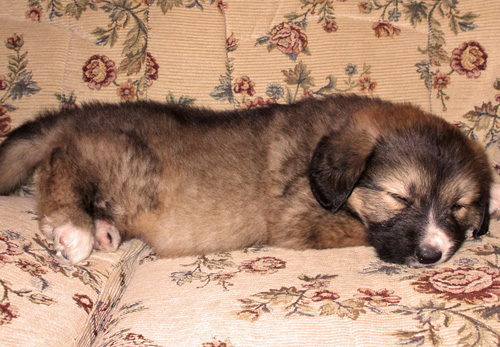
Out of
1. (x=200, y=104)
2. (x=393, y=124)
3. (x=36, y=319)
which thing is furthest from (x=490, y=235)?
(x=36, y=319)

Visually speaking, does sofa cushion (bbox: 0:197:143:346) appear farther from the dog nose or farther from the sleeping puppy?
the dog nose

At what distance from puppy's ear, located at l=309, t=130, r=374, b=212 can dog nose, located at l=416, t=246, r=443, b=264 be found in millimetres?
411

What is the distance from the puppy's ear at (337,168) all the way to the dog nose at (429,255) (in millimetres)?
411

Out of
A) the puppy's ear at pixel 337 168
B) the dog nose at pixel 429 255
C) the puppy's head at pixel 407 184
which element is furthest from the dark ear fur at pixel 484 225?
the puppy's ear at pixel 337 168

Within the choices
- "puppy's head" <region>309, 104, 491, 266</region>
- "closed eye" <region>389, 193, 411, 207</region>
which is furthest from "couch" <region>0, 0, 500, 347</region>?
"closed eye" <region>389, 193, 411, 207</region>

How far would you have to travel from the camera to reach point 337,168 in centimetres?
233

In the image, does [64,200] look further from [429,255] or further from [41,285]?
[429,255]

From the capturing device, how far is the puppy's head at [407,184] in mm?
2223

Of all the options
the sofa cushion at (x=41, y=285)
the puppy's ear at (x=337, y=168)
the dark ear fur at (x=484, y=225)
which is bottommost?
the sofa cushion at (x=41, y=285)

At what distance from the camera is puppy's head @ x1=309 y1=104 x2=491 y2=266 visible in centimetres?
222

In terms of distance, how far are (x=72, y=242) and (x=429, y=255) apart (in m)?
1.59

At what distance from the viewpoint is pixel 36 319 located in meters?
1.72

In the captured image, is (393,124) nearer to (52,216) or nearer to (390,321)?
(390,321)

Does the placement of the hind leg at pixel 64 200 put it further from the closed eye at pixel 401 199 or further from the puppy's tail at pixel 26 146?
the closed eye at pixel 401 199
